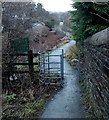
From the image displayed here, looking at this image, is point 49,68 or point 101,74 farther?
point 49,68

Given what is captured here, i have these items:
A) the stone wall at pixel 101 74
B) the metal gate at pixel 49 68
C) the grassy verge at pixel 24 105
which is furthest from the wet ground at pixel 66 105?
the stone wall at pixel 101 74

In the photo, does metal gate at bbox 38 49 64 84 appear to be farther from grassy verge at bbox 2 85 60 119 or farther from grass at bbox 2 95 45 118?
grass at bbox 2 95 45 118

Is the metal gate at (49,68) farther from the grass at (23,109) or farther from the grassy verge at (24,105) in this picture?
the grass at (23,109)

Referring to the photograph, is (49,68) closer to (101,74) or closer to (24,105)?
(24,105)

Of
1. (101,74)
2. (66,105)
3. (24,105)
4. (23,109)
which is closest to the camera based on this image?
(101,74)

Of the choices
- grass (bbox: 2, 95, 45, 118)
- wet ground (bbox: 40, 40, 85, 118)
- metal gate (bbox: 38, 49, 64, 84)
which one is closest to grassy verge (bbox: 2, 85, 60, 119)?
grass (bbox: 2, 95, 45, 118)

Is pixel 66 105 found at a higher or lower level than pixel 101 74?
lower

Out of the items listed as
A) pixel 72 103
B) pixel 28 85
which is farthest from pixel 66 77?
pixel 72 103

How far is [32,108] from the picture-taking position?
5.42 m

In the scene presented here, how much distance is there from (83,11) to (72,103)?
9.90ft

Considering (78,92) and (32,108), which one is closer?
(32,108)

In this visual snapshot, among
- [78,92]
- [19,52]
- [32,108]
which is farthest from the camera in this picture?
[19,52]

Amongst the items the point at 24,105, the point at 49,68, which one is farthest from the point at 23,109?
the point at 49,68

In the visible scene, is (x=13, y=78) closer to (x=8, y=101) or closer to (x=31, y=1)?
(x=8, y=101)
